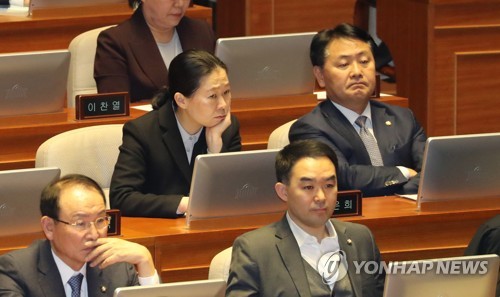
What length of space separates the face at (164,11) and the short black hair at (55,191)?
206 cm

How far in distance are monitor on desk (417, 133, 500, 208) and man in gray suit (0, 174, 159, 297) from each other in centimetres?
116

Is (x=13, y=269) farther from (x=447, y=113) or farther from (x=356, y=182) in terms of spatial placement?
(x=447, y=113)

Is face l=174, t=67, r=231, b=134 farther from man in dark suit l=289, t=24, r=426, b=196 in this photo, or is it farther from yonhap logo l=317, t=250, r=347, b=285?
yonhap logo l=317, t=250, r=347, b=285

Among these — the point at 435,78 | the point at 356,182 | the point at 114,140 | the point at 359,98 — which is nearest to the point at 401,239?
the point at 356,182

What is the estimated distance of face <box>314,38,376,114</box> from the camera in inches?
199

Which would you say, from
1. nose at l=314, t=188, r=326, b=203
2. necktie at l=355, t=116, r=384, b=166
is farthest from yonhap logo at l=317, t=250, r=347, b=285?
necktie at l=355, t=116, r=384, b=166

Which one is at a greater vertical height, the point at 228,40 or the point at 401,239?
the point at 228,40

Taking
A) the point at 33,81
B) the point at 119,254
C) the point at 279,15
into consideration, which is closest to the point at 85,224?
the point at 119,254

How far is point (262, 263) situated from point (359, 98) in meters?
1.32

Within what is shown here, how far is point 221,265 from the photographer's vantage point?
13.1ft

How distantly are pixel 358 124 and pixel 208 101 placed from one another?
0.63 meters

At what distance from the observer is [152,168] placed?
4801mm

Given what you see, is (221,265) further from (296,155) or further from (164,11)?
(164,11)

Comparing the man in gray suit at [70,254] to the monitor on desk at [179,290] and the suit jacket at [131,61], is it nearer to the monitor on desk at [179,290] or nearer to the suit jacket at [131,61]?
the monitor on desk at [179,290]
